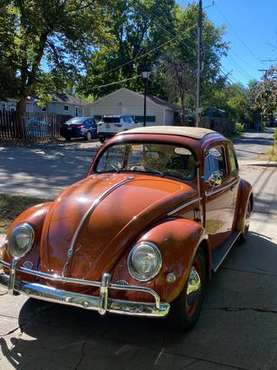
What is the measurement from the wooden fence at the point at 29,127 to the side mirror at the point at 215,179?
21.4m

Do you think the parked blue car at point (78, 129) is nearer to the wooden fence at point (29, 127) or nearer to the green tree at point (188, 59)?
the wooden fence at point (29, 127)

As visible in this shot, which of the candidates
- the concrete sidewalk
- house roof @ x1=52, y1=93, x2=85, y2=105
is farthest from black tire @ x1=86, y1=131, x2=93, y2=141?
house roof @ x1=52, y1=93, x2=85, y2=105

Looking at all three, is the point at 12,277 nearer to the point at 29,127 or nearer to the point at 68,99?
the point at 29,127

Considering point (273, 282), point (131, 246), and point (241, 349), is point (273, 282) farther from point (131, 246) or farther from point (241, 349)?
point (131, 246)

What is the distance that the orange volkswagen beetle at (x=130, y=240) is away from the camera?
383 centimetres

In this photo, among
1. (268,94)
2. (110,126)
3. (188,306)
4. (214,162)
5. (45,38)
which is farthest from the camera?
(110,126)

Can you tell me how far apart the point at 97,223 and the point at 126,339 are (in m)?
0.98

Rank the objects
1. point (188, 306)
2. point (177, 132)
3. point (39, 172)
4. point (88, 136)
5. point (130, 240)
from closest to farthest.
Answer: point (130, 240) < point (188, 306) < point (177, 132) < point (39, 172) < point (88, 136)

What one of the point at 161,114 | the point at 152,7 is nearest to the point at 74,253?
the point at 161,114

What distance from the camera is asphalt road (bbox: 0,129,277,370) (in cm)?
374

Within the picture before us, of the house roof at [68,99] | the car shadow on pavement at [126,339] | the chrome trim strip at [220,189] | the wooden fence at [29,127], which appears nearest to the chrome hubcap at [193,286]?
the car shadow on pavement at [126,339]

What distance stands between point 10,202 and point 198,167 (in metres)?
4.57

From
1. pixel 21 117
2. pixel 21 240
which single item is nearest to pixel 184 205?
pixel 21 240

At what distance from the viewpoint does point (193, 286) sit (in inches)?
171
